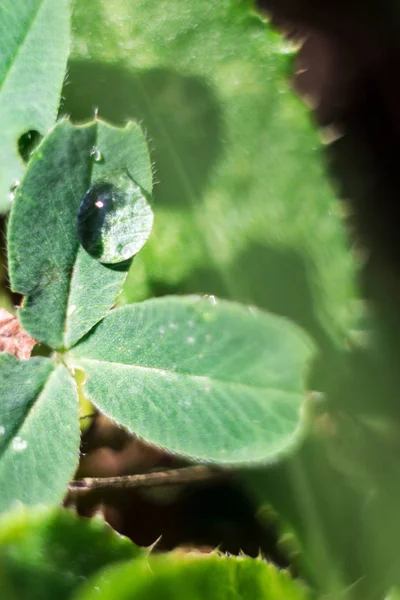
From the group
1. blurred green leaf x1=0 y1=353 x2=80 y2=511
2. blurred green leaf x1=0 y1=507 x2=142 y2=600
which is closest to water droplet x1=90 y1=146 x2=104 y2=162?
blurred green leaf x1=0 y1=353 x2=80 y2=511

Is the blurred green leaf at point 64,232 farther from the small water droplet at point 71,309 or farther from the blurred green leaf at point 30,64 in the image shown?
the blurred green leaf at point 30,64

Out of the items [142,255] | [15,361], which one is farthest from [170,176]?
[15,361]

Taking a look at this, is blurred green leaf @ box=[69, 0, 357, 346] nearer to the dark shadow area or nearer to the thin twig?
the dark shadow area

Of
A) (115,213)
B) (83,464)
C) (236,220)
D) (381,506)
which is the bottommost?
(381,506)

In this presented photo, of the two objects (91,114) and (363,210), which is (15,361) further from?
(363,210)

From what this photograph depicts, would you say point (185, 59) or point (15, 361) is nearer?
point (15, 361)

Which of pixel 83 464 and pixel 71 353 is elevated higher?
pixel 71 353
